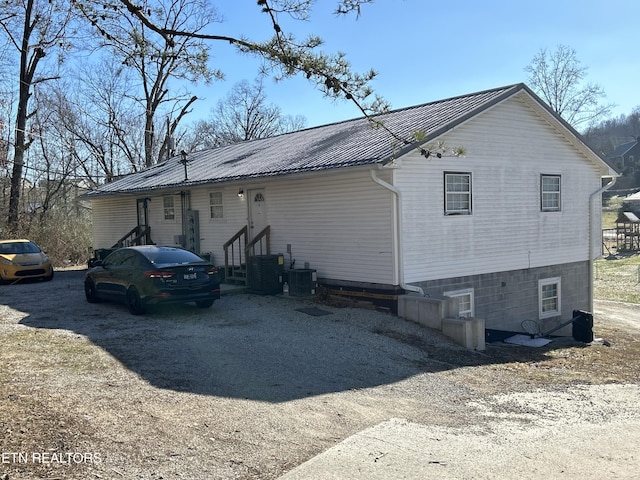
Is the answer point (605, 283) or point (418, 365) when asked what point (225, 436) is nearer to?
point (418, 365)

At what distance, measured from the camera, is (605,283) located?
89.6 ft

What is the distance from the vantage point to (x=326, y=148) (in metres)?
15.5

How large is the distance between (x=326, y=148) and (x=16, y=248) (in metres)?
11.5

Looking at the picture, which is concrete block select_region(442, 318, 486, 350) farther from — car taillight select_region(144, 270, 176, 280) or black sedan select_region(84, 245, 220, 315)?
car taillight select_region(144, 270, 176, 280)

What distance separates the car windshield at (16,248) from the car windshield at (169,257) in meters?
9.39

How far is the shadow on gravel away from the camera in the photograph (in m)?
7.63

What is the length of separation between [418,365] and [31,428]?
5886 millimetres

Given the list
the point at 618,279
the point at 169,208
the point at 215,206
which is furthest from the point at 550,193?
the point at 618,279

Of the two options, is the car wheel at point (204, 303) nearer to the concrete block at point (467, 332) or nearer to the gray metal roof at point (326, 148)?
the gray metal roof at point (326, 148)

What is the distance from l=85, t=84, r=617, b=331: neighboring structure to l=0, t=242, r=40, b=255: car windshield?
4149 mm

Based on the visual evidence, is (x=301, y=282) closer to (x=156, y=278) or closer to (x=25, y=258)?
(x=156, y=278)

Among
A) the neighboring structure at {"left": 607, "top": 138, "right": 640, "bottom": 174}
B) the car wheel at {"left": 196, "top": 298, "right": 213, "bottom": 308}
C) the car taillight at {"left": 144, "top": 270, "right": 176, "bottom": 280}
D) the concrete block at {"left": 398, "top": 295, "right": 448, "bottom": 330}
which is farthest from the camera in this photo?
the neighboring structure at {"left": 607, "top": 138, "right": 640, "bottom": 174}

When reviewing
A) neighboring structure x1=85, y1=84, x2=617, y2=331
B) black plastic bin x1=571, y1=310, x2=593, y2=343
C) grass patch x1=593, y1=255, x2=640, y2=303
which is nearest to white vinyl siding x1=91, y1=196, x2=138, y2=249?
neighboring structure x1=85, y1=84, x2=617, y2=331

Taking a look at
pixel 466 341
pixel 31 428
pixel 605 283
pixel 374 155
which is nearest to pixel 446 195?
pixel 374 155
